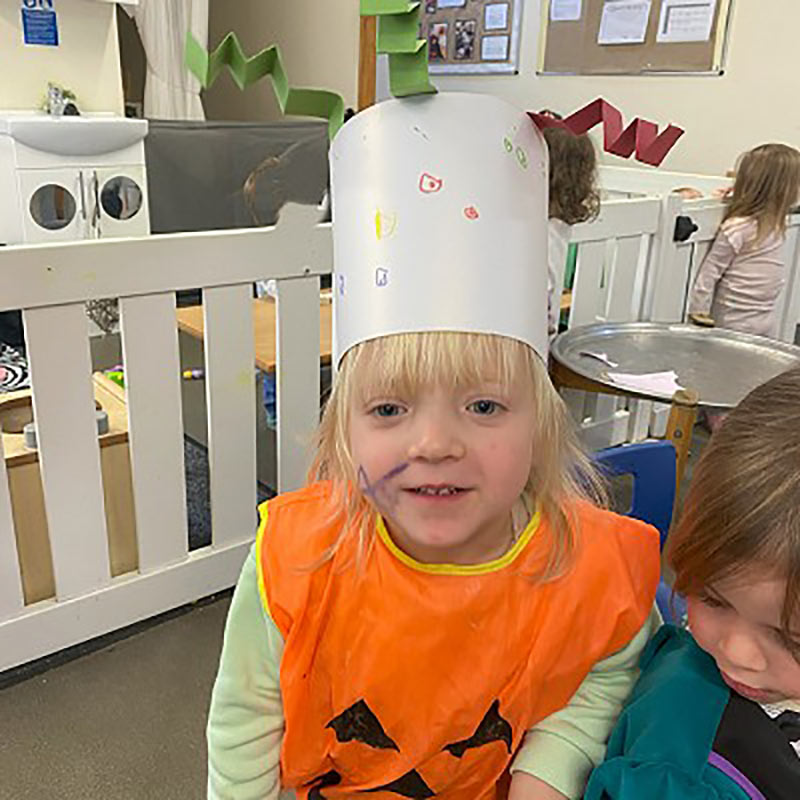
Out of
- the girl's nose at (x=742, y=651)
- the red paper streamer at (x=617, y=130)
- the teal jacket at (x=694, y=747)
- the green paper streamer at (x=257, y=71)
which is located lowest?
the teal jacket at (x=694, y=747)

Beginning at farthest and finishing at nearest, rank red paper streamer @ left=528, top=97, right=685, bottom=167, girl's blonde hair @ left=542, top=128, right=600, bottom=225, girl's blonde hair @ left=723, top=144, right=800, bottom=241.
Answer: girl's blonde hair @ left=723, top=144, right=800, bottom=241, girl's blonde hair @ left=542, top=128, right=600, bottom=225, red paper streamer @ left=528, top=97, right=685, bottom=167

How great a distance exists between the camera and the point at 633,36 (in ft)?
11.0

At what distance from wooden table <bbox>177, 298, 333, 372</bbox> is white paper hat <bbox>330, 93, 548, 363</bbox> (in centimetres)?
119

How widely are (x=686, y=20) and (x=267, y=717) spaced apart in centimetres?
320

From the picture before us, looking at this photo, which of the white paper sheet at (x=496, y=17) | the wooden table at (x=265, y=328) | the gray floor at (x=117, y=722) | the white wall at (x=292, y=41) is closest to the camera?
the gray floor at (x=117, y=722)

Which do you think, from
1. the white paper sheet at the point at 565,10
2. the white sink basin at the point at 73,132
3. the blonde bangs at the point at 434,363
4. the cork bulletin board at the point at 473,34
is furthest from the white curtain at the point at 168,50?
the blonde bangs at the point at 434,363

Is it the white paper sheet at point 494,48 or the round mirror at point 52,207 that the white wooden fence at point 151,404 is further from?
the white paper sheet at point 494,48

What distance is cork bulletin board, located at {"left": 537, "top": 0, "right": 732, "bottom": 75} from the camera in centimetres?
315

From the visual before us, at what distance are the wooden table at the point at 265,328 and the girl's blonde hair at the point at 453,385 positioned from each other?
1118 mm

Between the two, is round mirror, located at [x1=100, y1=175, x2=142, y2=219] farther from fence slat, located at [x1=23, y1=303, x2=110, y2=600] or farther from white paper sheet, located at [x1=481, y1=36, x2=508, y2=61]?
fence slat, located at [x1=23, y1=303, x2=110, y2=600]

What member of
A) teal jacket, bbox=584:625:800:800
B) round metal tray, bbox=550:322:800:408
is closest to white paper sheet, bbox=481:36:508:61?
round metal tray, bbox=550:322:800:408

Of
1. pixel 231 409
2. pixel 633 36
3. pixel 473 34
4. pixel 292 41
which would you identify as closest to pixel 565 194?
pixel 231 409

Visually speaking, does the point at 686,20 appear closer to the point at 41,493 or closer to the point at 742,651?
the point at 41,493

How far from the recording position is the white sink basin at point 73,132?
3219 mm
